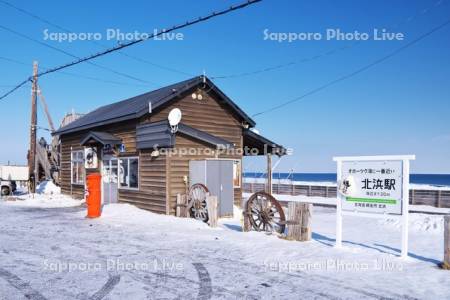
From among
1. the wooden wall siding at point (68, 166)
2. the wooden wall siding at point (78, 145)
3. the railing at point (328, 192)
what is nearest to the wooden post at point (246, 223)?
the wooden wall siding at point (78, 145)

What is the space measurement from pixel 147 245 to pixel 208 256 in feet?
6.20

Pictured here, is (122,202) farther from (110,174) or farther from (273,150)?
(273,150)

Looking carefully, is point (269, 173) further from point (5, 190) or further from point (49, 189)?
point (5, 190)

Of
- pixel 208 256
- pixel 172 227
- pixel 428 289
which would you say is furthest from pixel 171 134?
pixel 428 289

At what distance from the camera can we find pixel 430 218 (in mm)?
15461

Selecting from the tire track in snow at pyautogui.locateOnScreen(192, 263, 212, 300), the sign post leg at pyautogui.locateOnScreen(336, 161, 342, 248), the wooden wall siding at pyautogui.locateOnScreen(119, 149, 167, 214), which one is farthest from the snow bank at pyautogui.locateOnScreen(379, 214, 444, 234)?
the tire track in snow at pyautogui.locateOnScreen(192, 263, 212, 300)

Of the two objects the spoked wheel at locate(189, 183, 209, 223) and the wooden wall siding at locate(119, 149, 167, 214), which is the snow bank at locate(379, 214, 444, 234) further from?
the wooden wall siding at locate(119, 149, 167, 214)

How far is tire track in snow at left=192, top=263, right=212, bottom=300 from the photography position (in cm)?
613

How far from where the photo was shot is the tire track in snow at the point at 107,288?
6027 millimetres

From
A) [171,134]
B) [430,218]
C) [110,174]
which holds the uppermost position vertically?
[171,134]

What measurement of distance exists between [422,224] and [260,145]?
935 centimetres

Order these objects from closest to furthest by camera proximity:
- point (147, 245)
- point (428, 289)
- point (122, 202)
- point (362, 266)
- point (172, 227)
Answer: point (428, 289)
point (362, 266)
point (147, 245)
point (172, 227)
point (122, 202)

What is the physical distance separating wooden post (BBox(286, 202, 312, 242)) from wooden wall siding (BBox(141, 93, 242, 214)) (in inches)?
262

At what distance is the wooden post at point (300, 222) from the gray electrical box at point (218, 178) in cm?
587
